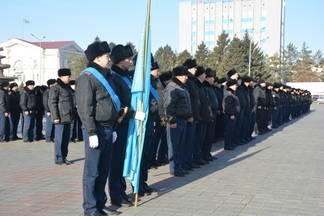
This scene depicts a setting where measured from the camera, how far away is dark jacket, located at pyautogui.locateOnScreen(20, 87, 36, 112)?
43.3ft

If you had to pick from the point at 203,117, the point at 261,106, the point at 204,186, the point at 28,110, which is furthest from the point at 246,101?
the point at 28,110

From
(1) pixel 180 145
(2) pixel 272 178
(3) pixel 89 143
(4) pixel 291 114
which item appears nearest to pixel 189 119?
(1) pixel 180 145

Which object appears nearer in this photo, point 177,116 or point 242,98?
point 177,116

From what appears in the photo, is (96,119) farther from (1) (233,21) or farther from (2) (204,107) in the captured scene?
(1) (233,21)

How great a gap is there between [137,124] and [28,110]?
27.2 ft

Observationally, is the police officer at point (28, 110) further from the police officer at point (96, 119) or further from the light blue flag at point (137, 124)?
the police officer at point (96, 119)

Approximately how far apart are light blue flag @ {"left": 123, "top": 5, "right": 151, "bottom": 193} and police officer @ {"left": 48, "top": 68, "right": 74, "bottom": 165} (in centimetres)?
370

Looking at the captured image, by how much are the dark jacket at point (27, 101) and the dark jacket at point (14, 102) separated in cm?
62

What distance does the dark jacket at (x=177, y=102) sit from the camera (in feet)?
25.8

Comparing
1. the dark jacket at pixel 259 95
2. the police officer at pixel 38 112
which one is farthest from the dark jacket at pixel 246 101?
the police officer at pixel 38 112

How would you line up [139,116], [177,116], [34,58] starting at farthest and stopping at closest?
[34,58]
[177,116]
[139,116]

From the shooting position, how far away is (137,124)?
5.92 meters

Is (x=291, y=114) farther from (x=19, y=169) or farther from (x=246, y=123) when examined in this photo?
(x=19, y=169)

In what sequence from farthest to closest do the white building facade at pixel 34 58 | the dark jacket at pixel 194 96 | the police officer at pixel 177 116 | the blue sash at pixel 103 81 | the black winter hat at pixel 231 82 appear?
the white building facade at pixel 34 58, the black winter hat at pixel 231 82, the dark jacket at pixel 194 96, the police officer at pixel 177 116, the blue sash at pixel 103 81
